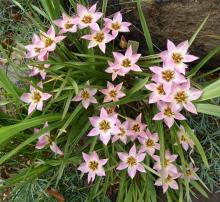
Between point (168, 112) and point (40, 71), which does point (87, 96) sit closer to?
point (40, 71)

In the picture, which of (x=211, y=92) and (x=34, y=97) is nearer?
(x=211, y=92)

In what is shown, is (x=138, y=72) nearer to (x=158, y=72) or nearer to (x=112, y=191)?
(x=158, y=72)

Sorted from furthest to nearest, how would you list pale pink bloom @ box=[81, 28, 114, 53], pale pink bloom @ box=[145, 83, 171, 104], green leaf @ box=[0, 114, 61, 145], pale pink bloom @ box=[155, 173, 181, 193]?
1. pale pink bloom @ box=[155, 173, 181, 193]
2. pale pink bloom @ box=[81, 28, 114, 53]
3. pale pink bloom @ box=[145, 83, 171, 104]
4. green leaf @ box=[0, 114, 61, 145]

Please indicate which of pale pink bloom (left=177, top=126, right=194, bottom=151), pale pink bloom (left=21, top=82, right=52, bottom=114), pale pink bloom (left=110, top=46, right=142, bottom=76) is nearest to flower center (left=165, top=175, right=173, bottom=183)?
pale pink bloom (left=177, top=126, right=194, bottom=151)

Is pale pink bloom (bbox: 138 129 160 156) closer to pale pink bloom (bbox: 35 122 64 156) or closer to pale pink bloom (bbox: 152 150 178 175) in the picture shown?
pale pink bloom (bbox: 152 150 178 175)

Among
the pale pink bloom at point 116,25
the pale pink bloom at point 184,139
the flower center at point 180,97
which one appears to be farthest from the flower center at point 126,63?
the pale pink bloom at point 184,139

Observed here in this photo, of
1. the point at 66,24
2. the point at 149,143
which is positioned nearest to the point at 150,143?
the point at 149,143

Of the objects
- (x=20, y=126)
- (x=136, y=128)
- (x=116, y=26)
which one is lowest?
(x=136, y=128)
